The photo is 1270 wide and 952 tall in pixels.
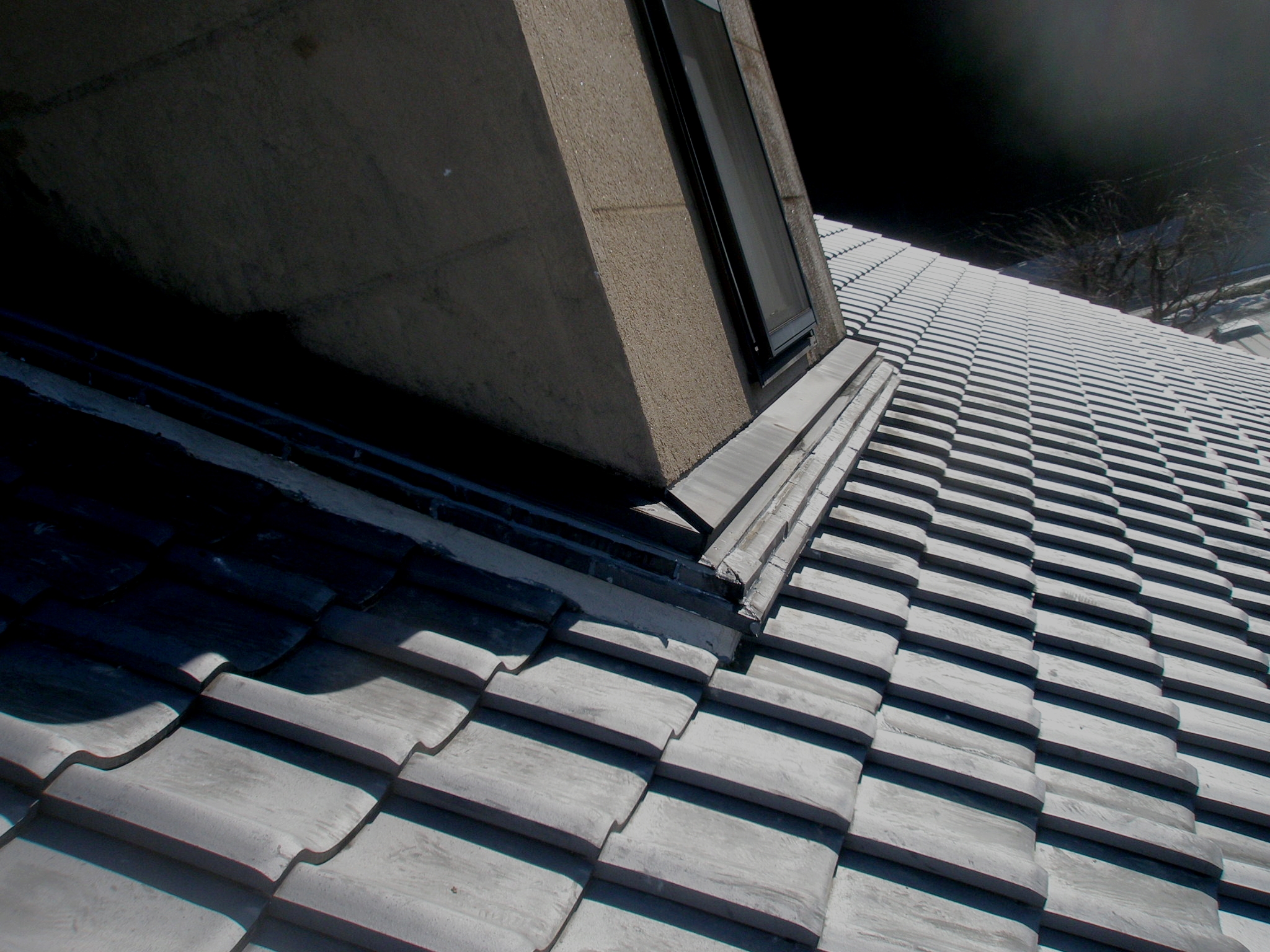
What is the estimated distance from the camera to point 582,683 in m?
2.04

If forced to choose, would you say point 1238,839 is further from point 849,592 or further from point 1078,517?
point 1078,517

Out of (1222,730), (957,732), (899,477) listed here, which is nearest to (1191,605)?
(1222,730)

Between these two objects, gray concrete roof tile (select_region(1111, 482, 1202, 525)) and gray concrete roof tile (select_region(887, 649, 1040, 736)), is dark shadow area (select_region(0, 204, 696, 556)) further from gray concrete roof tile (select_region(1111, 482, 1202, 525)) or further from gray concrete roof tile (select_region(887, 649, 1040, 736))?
gray concrete roof tile (select_region(1111, 482, 1202, 525))

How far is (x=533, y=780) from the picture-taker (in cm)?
173

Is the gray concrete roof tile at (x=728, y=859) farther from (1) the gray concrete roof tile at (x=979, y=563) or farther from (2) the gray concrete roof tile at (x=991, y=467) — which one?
(2) the gray concrete roof tile at (x=991, y=467)

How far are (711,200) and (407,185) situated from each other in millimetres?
1096

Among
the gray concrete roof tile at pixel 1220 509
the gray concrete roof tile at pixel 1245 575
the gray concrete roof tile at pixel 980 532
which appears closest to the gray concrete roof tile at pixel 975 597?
the gray concrete roof tile at pixel 980 532

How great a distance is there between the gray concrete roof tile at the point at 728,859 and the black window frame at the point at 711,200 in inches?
67.7

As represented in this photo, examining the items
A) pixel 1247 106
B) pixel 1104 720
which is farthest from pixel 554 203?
pixel 1247 106

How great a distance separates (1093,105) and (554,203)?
23.2 metres

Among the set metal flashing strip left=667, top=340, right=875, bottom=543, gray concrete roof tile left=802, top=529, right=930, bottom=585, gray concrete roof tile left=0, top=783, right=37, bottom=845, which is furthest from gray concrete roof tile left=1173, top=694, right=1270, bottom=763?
gray concrete roof tile left=0, top=783, right=37, bottom=845

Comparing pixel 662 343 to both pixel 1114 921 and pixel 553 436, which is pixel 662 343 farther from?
pixel 1114 921

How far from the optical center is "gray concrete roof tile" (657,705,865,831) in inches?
73.3

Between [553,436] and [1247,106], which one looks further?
[1247,106]
